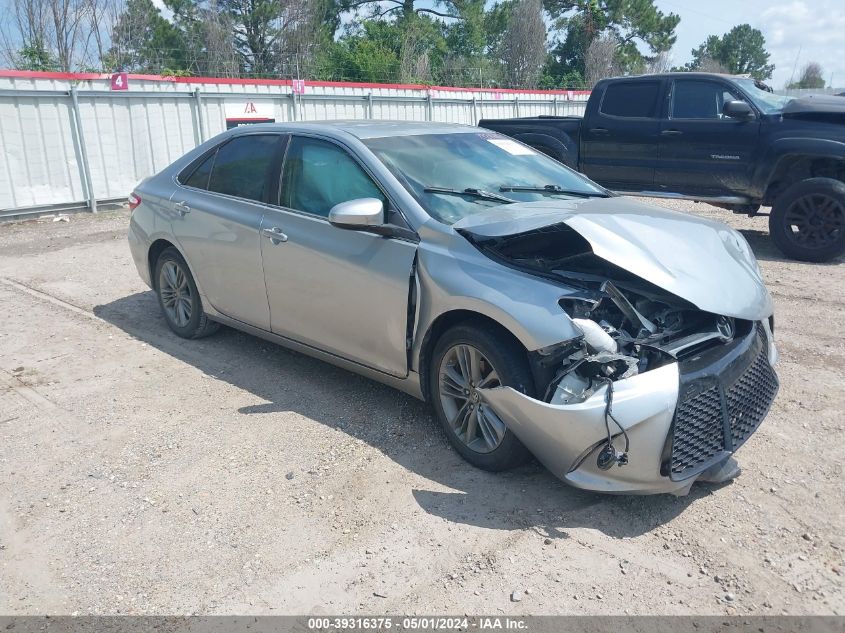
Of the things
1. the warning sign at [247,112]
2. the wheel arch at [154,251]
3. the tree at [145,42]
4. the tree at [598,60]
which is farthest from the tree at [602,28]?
the wheel arch at [154,251]

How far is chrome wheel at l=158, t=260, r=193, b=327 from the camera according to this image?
5684 mm

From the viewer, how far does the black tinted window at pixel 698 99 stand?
8.84 meters

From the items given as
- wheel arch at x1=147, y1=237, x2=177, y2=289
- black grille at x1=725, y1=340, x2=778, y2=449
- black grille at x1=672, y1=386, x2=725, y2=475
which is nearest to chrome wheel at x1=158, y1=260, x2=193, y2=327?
wheel arch at x1=147, y1=237, x2=177, y2=289

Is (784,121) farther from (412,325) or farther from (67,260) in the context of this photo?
(67,260)

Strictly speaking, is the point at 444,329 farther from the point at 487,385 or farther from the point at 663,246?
the point at 663,246

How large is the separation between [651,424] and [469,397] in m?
0.98

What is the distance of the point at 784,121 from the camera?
26.9 ft

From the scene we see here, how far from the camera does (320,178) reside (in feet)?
14.9

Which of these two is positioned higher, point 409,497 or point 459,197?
point 459,197

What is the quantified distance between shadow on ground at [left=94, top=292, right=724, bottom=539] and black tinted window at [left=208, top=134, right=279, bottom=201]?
1245mm

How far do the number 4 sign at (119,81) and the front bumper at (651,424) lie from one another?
12.2 m

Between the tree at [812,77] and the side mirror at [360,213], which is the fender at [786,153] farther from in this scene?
the tree at [812,77]

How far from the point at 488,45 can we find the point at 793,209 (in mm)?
39728

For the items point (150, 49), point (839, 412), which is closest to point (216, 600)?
point (839, 412)
